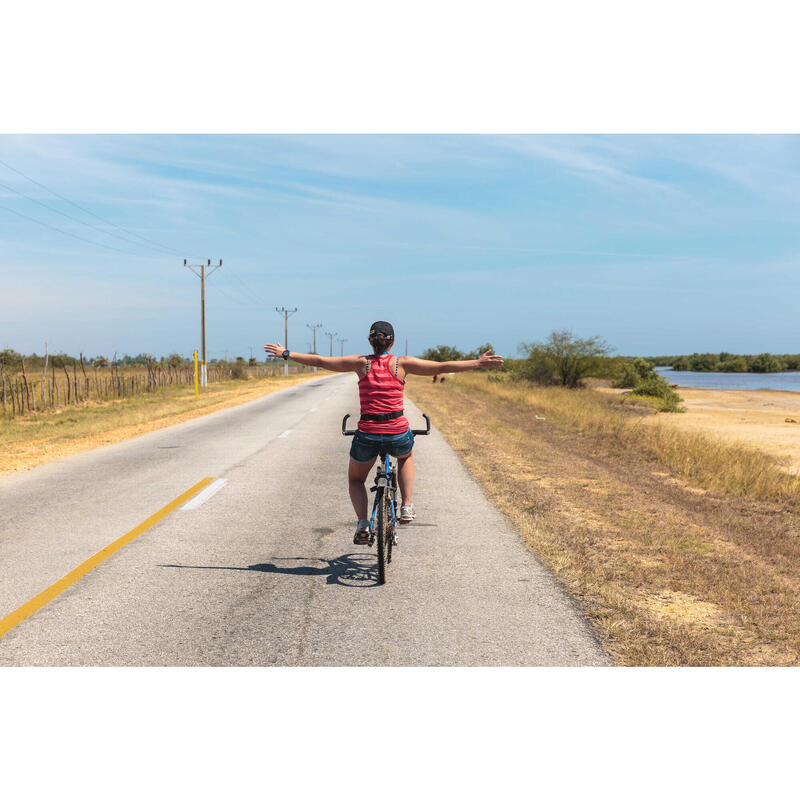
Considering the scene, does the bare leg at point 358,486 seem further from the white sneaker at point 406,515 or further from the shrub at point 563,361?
the shrub at point 563,361

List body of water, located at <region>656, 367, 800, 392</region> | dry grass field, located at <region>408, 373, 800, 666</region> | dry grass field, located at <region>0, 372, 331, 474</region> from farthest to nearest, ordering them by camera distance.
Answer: body of water, located at <region>656, 367, 800, 392</region>
dry grass field, located at <region>0, 372, 331, 474</region>
dry grass field, located at <region>408, 373, 800, 666</region>

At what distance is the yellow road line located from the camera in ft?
16.0

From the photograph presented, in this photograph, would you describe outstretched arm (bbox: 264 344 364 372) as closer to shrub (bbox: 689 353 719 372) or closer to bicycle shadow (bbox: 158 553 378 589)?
bicycle shadow (bbox: 158 553 378 589)

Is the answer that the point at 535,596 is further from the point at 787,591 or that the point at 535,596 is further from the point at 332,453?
the point at 332,453

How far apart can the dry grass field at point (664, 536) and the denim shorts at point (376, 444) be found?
1.76m

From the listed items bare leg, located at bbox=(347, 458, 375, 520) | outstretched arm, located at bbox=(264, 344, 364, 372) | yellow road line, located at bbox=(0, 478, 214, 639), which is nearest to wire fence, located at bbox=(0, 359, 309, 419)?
yellow road line, located at bbox=(0, 478, 214, 639)

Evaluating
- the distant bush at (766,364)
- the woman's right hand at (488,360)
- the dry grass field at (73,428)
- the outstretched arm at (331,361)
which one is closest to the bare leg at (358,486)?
the outstretched arm at (331,361)

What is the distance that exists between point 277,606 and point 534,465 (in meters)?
8.59

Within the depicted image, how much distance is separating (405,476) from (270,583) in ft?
5.00

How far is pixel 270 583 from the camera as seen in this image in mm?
5762

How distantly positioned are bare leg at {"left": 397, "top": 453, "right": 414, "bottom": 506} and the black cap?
1127mm

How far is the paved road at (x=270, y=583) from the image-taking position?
4.32m
